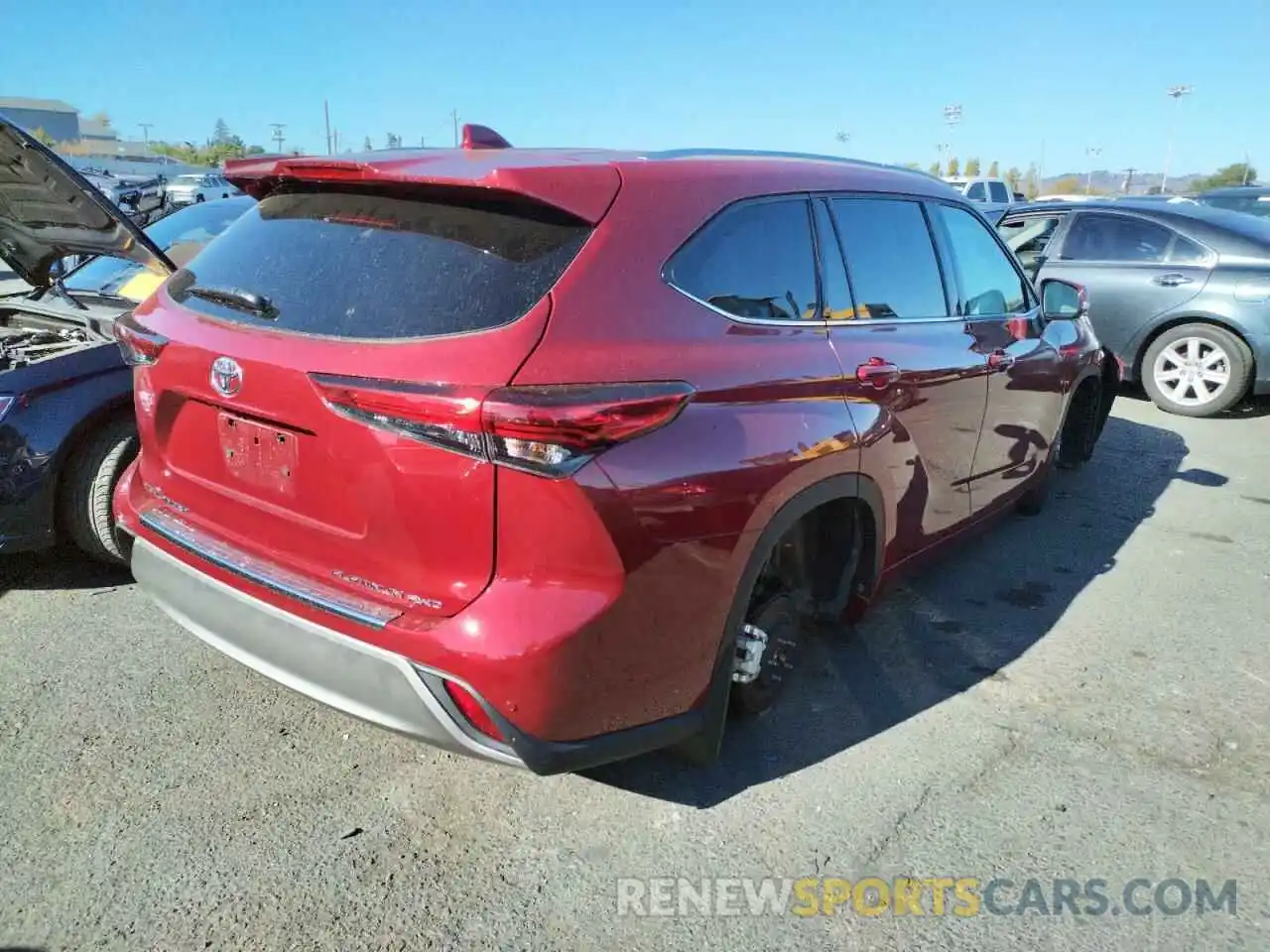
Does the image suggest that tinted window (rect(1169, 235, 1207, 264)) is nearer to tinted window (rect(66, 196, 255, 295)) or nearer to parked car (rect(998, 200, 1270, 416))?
parked car (rect(998, 200, 1270, 416))

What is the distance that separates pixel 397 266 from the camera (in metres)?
2.21

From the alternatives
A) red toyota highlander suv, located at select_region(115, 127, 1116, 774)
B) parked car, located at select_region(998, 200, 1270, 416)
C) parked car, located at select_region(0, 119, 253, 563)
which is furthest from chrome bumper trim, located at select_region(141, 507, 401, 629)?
parked car, located at select_region(998, 200, 1270, 416)

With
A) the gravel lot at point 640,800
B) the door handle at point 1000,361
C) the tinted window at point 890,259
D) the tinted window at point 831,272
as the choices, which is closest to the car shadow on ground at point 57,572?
the gravel lot at point 640,800

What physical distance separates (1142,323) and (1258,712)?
17.9 feet

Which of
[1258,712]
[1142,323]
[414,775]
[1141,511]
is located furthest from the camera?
[1142,323]

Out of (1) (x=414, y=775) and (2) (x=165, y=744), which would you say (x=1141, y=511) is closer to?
(1) (x=414, y=775)

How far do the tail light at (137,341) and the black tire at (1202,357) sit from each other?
7783 millimetres

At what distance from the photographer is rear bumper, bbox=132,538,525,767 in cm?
206

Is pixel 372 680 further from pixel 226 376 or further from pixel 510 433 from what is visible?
pixel 226 376

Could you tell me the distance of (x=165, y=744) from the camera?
2764 millimetres

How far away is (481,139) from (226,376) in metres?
1.10

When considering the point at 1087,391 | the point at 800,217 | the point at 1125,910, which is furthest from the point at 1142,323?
the point at 1125,910

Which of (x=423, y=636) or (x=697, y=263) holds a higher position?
(x=697, y=263)

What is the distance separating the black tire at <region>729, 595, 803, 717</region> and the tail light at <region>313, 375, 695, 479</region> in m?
1.03
